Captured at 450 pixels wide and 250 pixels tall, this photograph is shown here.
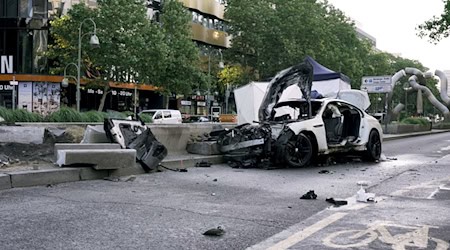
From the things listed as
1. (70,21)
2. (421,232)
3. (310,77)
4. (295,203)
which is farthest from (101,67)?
(421,232)

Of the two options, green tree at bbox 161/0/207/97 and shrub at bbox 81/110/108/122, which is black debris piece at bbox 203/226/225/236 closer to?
shrub at bbox 81/110/108/122

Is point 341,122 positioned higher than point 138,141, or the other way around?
point 341,122

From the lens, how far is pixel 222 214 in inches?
248

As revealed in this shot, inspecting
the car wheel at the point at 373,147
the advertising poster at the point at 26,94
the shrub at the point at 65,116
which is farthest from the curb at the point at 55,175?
the advertising poster at the point at 26,94

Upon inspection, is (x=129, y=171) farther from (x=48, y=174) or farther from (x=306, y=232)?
(x=306, y=232)

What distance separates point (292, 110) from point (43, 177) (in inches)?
283

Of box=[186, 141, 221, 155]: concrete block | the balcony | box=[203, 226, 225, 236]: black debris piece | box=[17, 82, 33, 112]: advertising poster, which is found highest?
the balcony

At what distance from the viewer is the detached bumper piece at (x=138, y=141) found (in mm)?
10500

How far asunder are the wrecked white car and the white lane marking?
5483 millimetres

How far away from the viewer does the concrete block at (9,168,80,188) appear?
8.09 m

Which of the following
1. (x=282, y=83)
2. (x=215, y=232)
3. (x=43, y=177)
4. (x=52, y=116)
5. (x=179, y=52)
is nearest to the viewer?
(x=215, y=232)

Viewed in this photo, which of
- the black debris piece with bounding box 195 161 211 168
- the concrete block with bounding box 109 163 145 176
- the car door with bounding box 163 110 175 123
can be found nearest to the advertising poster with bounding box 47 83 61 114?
the car door with bounding box 163 110 175 123

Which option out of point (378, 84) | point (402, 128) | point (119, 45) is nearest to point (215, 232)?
point (378, 84)

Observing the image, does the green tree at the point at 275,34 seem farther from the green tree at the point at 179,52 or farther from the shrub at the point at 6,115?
the shrub at the point at 6,115
